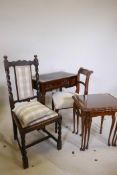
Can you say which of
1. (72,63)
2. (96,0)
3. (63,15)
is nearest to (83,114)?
(72,63)

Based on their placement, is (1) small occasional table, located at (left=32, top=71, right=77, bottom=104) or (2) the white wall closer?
(1) small occasional table, located at (left=32, top=71, right=77, bottom=104)

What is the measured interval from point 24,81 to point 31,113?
0.48 metres

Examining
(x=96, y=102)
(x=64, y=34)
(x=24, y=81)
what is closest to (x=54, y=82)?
(x=24, y=81)

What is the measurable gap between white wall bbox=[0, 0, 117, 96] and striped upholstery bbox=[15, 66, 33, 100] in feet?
2.02

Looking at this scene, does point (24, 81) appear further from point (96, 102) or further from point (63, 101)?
point (96, 102)

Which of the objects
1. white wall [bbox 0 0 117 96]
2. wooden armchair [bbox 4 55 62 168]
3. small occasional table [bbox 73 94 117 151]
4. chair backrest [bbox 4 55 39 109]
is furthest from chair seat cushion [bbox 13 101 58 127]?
white wall [bbox 0 0 117 96]

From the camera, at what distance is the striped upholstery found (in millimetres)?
2086

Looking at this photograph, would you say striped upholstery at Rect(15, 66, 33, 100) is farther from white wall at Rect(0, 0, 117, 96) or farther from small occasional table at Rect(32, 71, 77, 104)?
white wall at Rect(0, 0, 117, 96)

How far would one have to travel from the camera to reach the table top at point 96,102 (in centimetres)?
189

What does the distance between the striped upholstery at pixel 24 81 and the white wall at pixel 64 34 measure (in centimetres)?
62

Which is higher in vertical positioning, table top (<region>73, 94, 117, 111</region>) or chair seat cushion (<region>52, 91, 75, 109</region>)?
table top (<region>73, 94, 117, 111</region>)

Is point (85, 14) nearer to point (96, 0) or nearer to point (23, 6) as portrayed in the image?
point (96, 0)

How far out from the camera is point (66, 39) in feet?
9.51

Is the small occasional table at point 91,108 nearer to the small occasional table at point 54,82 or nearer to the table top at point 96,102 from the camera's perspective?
the table top at point 96,102
